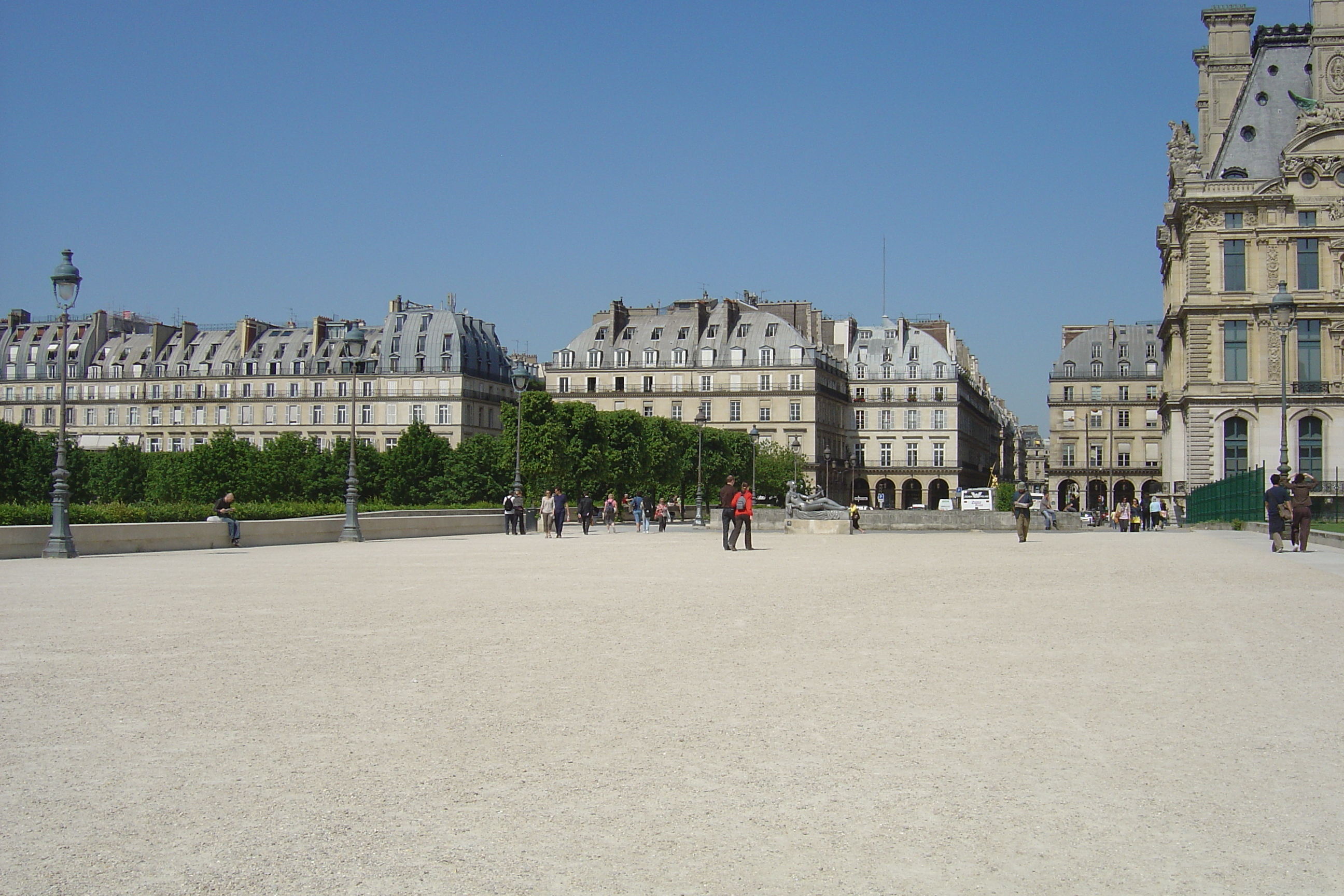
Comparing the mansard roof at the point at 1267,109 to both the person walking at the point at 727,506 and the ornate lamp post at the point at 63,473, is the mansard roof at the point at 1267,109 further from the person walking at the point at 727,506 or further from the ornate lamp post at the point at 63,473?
the ornate lamp post at the point at 63,473

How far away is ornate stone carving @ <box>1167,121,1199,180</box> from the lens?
61719mm

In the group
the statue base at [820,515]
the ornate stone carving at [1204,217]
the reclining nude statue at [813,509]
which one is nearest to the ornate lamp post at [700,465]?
the reclining nude statue at [813,509]

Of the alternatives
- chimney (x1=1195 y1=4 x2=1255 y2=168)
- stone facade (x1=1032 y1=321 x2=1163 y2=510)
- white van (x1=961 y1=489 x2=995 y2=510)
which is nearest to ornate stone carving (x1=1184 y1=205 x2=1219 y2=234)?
chimney (x1=1195 y1=4 x2=1255 y2=168)

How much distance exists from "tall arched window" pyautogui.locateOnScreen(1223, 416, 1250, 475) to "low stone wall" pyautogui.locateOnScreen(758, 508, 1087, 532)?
919cm

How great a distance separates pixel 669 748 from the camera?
717cm

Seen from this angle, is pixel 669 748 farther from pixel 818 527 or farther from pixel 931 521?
pixel 931 521

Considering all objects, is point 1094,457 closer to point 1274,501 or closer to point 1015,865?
point 1274,501

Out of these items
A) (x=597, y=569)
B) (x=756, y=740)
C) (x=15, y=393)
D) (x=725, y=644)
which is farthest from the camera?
(x=15, y=393)

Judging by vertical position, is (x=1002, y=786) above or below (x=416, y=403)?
below

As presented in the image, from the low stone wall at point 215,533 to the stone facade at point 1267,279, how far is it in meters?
36.1

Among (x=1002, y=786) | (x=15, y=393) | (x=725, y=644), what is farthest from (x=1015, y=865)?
(x=15, y=393)

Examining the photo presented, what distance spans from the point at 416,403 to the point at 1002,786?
9814 centimetres

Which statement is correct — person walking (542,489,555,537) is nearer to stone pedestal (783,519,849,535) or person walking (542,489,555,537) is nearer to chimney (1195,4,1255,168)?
stone pedestal (783,519,849,535)

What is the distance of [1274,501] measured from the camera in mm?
26562
